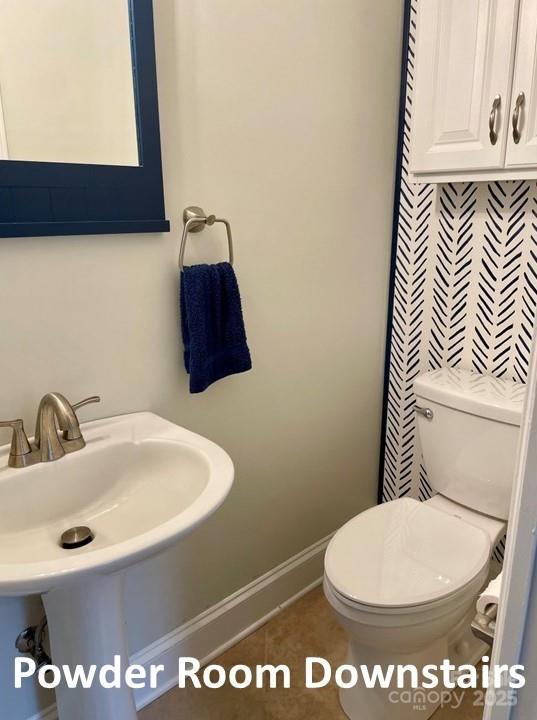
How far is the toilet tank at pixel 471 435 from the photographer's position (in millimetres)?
1504

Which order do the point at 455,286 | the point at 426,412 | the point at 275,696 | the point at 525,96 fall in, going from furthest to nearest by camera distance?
the point at 455,286 < the point at 426,412 < the point at 275,696 < the point at 525,96

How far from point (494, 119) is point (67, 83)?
1.05 m

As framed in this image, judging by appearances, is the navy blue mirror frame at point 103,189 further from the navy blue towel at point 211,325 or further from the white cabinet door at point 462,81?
the white cabinet door at point 462,81

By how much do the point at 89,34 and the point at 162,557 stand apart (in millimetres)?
1303

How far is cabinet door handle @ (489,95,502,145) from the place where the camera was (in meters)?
1.36

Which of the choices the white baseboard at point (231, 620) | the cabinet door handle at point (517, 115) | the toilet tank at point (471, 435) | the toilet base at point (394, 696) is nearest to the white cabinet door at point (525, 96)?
the cabinet door handle at point (517, 115)

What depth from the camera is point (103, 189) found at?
45.8 inches

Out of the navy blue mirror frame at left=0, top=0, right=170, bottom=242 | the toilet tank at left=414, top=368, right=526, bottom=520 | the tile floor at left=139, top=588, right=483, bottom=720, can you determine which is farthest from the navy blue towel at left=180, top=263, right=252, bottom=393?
the tile floor at left=139, top=588, right=483, bottom=720

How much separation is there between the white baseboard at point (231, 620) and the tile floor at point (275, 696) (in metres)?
0.04

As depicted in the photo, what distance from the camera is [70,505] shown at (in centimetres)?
112

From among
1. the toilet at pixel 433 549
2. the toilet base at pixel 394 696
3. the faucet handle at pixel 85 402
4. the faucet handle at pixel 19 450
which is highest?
the faucet handle at pixel 85 402

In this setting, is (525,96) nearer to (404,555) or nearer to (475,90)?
(475,90)

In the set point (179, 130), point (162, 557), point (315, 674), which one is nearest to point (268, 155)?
point (179, 130)

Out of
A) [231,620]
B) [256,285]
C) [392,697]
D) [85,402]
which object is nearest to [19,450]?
[85,402]
